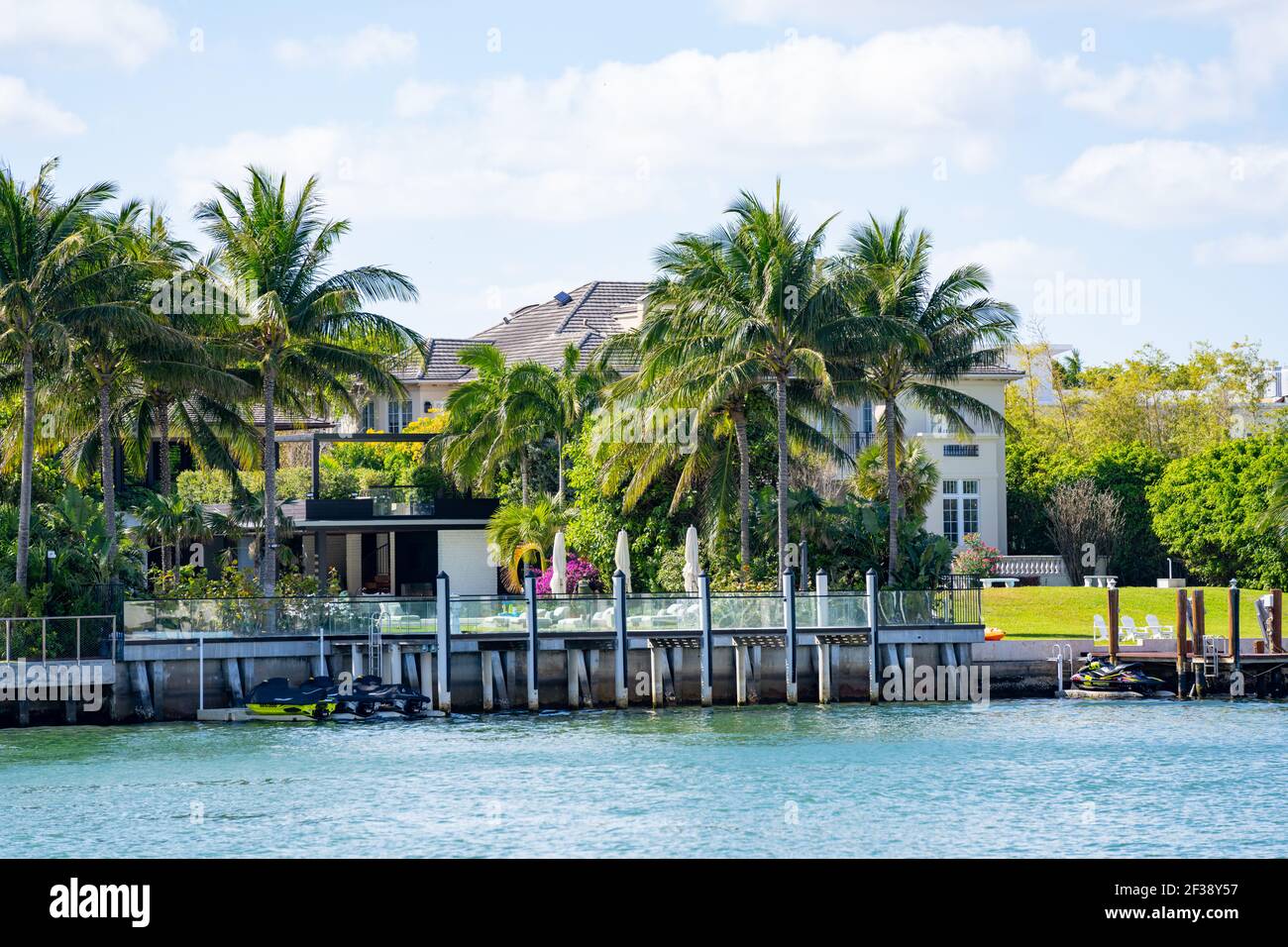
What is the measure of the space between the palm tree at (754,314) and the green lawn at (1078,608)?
352 inches

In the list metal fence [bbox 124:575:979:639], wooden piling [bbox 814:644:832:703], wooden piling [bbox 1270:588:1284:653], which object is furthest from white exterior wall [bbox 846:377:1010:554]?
wooden piling [bbox 814:644:832:703]

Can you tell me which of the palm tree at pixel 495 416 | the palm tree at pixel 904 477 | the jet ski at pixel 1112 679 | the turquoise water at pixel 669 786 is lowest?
the turquoise water at pixel 669 786

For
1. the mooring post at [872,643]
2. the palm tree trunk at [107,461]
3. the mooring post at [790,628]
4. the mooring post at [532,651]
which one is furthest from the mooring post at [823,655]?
the palm tree trunk at [107,461]

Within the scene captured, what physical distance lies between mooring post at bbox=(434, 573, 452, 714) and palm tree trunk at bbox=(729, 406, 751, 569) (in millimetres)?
10392

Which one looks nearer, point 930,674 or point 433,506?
point 930,674

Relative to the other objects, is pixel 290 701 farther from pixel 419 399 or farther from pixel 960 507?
pixel 419 399

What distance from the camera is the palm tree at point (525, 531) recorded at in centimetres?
5155

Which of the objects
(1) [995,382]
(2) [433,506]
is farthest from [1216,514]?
(2) [433,506]

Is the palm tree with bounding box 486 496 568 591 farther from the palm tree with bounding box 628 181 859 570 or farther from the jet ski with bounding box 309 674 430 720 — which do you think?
the jet ski with bounding box 309 674 430 720

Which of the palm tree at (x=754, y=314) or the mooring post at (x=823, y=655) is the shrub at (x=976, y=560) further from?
the mooring post at (x=823, y=655)
